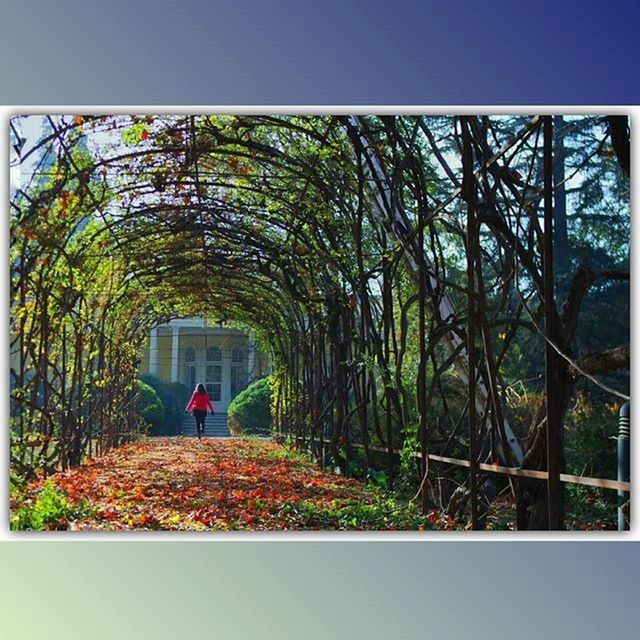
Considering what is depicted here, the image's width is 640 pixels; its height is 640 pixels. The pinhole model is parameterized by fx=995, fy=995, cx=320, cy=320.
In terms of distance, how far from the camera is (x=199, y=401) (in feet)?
30.8

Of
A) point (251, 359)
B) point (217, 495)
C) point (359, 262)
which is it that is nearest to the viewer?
point (217, 495)

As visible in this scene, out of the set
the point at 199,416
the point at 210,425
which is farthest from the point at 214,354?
the point at 199,416

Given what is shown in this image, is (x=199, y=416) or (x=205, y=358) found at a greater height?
(x=205, y=358)

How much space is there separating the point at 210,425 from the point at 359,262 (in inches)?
115

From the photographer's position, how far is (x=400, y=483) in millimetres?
8125

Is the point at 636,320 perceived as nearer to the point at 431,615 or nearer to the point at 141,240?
the point at 431,615

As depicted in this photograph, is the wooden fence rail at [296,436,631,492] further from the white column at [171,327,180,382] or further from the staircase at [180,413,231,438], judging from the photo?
the white column at [171,327,180,382]

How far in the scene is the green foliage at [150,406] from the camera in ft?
42.3

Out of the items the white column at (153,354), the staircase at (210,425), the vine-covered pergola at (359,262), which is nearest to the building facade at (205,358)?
the white column at (153,354)

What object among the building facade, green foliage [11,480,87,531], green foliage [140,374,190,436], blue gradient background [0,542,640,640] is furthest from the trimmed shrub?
blue gradient background [0,542,640,640]
